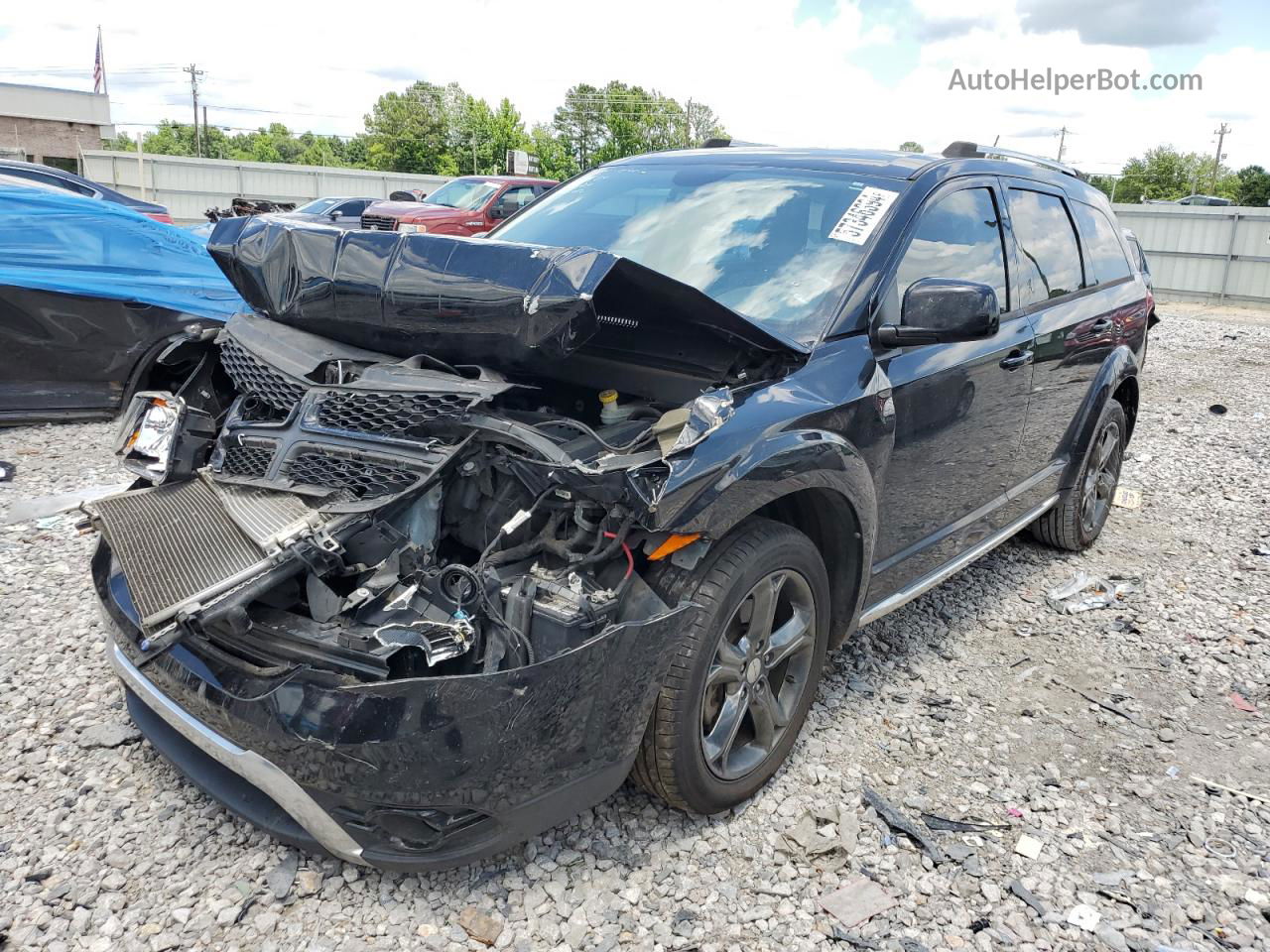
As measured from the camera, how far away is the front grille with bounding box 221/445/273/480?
107 inches

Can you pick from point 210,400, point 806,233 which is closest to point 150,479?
point 210,400

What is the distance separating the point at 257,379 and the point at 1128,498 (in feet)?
18.7

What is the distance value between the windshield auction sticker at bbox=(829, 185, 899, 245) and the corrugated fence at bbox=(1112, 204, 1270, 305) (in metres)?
19.8

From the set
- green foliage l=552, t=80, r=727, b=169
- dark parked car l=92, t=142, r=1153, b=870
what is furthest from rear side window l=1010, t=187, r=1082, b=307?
green foliage l=552, t=80, r=727, b=169

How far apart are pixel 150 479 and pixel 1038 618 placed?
3.82 meters

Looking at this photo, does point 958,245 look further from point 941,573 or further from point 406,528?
point 406,528

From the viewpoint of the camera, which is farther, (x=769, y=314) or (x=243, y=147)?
(x=243, y=147)

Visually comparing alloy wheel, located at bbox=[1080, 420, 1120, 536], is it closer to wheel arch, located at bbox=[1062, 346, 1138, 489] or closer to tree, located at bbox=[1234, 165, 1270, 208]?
wheel arch, located at bbox=[1062, 346, 1138, 489]

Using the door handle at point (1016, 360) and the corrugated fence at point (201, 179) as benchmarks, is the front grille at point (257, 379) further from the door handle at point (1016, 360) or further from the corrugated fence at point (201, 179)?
the corrugated fence at point (201, 179)

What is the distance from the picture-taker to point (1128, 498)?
6.34 metres

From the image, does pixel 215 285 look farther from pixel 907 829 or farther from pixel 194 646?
pixel 907 829

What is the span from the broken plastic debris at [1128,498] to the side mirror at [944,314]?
3.83 meters

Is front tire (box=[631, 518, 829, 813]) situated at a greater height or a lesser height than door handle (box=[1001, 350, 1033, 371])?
lesser

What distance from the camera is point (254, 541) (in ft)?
7.63
